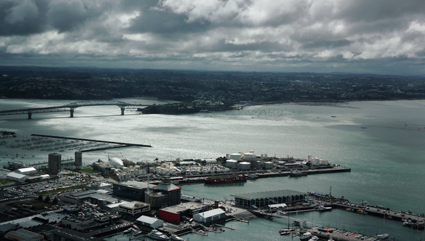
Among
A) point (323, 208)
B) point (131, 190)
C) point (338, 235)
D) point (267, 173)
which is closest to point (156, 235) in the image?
point (131, 190)

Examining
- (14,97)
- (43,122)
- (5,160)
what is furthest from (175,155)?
(14,97)

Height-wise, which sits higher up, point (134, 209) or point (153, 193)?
point (153, 193)

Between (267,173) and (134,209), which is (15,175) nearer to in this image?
(134,209)

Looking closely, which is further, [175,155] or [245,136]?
[245,136]

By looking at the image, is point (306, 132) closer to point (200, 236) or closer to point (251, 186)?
point (251, 186)

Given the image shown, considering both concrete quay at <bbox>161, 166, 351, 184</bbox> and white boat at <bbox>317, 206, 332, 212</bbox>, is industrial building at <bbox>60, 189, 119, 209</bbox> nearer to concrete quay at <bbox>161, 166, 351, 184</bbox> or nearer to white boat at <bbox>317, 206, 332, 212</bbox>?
concrete quay at <bbox>161, 166, 351, 184</bbox>

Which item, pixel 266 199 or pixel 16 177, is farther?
pixel 16 177
